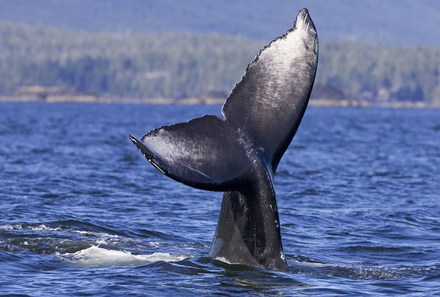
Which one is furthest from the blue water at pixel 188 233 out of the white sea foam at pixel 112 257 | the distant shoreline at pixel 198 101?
the distant shoreline at pixel 198 101

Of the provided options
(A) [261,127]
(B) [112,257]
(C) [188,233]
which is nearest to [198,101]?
(C) [188,233]

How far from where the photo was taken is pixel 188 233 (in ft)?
39.7

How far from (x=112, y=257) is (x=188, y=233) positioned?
2379 mm

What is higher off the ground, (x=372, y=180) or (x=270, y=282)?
(x=372, y=180)

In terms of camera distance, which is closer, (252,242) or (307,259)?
(252,242)

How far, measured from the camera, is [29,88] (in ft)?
628

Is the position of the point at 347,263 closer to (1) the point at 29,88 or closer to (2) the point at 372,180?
(2) the point at 372,180

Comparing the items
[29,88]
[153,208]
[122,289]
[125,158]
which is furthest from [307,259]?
[29,88]

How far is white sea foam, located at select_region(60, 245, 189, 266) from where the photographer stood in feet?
31.5

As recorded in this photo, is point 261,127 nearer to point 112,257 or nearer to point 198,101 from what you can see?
point 112,257

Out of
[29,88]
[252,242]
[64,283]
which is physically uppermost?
[29,88]

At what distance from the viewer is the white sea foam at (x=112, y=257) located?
9594mm

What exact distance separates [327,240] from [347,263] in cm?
171

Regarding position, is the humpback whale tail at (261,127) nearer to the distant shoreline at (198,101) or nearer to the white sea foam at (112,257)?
the white sea foam at (112,257)
